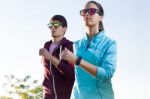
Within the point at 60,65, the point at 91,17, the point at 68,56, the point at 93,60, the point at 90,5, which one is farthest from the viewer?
the point at 60,65

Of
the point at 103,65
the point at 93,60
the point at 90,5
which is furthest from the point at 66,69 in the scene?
the point at 103,65

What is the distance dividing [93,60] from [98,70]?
0.24 metres

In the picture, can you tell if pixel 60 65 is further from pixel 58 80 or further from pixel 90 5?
pixel 90 5

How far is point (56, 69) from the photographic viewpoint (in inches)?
228

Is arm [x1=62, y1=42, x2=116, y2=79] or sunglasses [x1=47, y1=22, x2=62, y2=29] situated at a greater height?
sunglasses [x1=47, y1=22, x2=62, y2=29]

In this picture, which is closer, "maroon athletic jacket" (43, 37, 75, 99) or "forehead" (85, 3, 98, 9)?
"forehead" (85, 3, 98, 9)

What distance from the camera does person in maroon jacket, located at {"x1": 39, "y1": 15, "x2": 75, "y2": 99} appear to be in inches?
223

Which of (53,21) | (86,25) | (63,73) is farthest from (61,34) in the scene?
(86,25)

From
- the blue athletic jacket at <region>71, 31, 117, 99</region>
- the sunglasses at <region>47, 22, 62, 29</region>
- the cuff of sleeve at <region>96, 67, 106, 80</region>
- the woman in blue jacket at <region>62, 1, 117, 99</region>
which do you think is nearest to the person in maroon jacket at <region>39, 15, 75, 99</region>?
the sunglasses at <region>47, 22, 62, 29</region>

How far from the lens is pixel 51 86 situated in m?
5.74

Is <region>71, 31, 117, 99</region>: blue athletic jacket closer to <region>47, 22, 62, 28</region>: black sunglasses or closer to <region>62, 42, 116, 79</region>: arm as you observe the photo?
<region>62, 42, 116, 79</region>: arm

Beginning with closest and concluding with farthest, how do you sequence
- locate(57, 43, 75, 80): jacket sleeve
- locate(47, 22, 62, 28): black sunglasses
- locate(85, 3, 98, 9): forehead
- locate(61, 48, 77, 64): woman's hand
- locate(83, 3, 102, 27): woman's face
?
locate(61, 48, 77, 64): woman's hand < locate(83, 3, 102, 27): woman's face < locate(85, 3, 98, 9): forehead < locate(57, 43, 75, 80): jacket sleeve < locate(47, 22, 62, 28): black sunglasses

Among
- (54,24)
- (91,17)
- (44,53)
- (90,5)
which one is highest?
(90,5)

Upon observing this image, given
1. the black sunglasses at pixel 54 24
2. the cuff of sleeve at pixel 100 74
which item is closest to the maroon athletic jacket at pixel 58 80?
the black sunglasses at pixel 54 24
